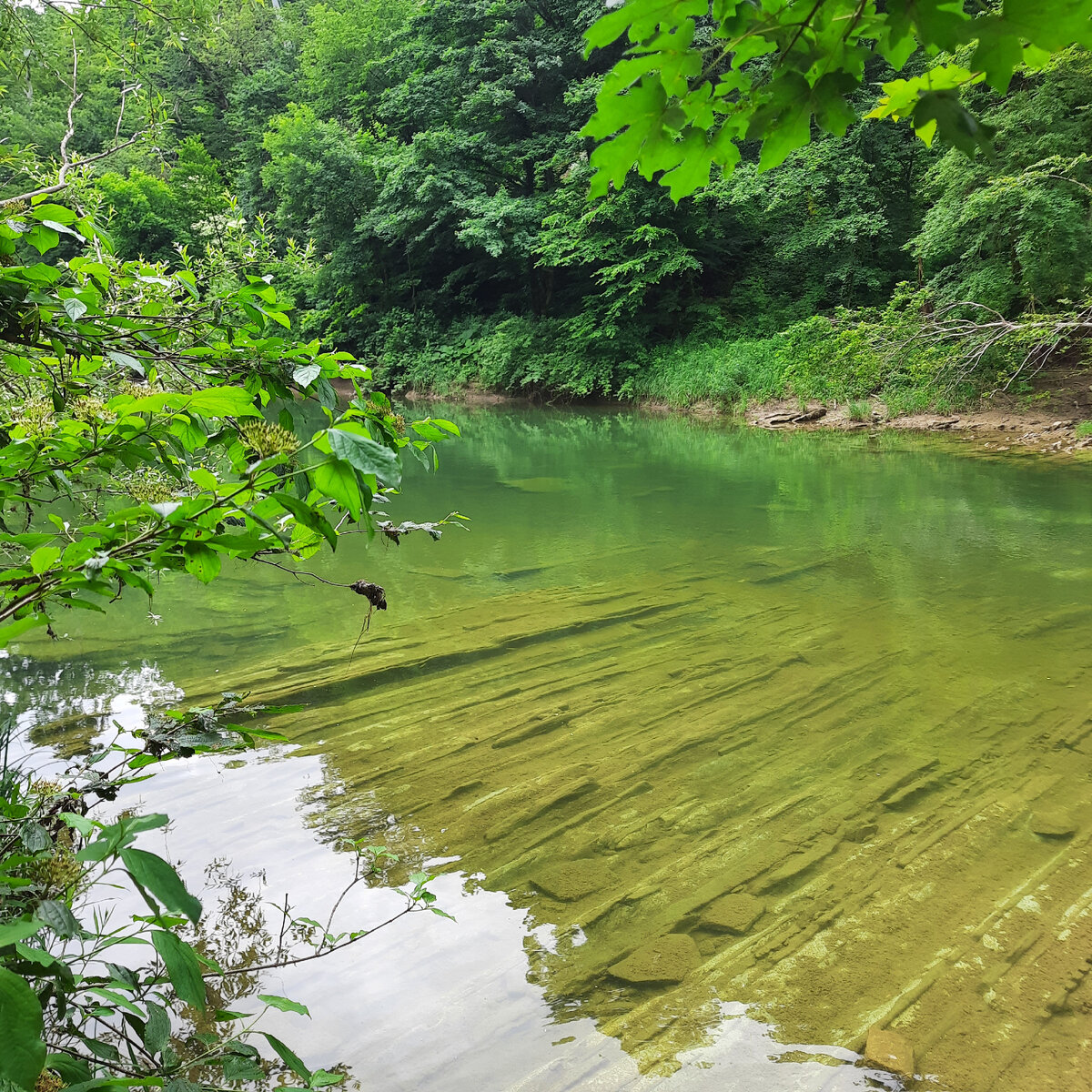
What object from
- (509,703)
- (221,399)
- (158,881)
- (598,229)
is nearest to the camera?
(158,881)

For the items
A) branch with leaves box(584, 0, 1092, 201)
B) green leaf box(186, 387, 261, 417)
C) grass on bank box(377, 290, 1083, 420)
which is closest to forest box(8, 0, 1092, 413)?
grass on bank box(377, 290, 1083, 420)

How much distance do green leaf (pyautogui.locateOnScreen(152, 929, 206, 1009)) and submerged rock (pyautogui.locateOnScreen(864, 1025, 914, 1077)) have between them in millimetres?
1574

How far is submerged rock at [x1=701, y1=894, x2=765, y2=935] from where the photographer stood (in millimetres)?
2240

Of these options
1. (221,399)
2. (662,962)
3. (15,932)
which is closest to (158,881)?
(15,932)

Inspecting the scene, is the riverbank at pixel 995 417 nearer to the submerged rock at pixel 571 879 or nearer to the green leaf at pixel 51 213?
the submerged rock at pixel 571 879

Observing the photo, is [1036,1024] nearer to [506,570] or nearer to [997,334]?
[506,570]

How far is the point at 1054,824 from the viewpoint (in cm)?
261

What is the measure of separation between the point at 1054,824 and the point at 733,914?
117 centimetres

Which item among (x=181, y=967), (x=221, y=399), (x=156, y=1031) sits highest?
(x=221, y=399)

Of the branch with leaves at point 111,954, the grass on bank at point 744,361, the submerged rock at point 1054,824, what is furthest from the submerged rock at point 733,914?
the grass on bank at point 744,361

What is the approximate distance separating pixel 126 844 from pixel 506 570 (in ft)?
16.5

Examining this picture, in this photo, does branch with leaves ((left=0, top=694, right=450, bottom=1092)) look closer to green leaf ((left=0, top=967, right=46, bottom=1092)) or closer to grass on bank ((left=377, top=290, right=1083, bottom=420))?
green leaf ((left=0, top=967, right=46, bottom=1092))

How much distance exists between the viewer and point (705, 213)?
18.4 meters

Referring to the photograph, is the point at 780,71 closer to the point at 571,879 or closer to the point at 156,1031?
the point at 156,1031
